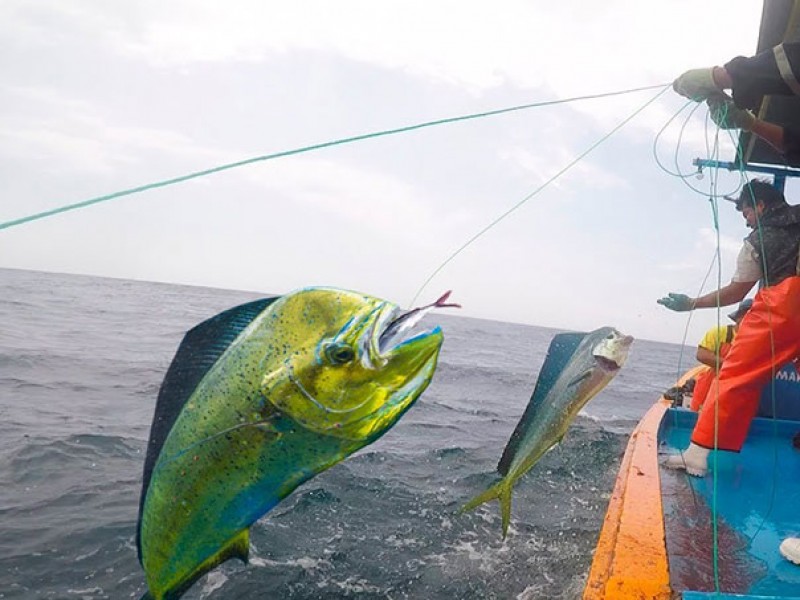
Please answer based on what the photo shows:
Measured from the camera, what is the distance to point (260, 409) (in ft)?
2.84

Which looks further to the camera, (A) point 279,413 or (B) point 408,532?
(B) point 408,532

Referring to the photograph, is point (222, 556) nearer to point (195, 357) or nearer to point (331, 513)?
point (195, 357)

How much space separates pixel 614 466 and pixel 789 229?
497 cm

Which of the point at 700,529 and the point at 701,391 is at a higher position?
the point at 701,391

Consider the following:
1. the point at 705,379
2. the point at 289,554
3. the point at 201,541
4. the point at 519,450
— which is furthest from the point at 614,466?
the point at 201,541

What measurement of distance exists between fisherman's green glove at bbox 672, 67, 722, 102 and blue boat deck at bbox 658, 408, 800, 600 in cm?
192

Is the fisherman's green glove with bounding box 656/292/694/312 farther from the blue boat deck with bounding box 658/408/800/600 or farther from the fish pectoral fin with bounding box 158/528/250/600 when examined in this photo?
the fish pectoral fin with bounding box 158/528/250/600

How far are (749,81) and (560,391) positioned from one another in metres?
2.23

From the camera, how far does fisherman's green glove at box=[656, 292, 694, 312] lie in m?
4.34

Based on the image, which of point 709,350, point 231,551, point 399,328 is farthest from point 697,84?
point 709,350

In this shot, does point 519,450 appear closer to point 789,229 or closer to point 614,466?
point 789,229

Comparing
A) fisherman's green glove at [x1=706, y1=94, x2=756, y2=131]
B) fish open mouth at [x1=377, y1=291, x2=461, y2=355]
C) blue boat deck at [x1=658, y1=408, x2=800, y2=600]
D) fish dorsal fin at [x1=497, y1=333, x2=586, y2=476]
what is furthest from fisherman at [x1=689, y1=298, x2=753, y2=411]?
fish open mouth at [x1=377, y1=291, x2=461, y2=355]

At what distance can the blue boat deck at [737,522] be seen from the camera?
2732mm

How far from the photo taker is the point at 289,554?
188 inches
